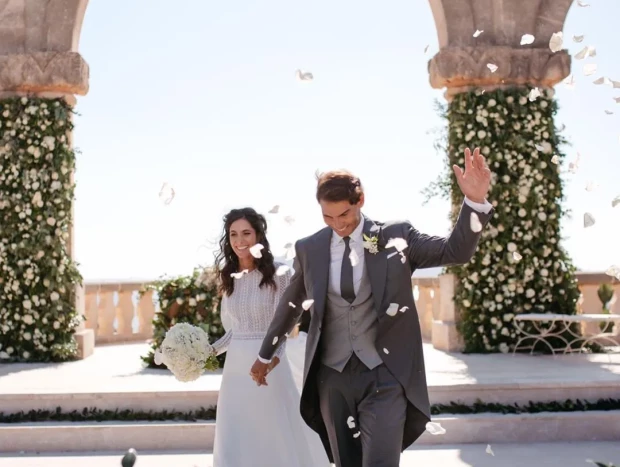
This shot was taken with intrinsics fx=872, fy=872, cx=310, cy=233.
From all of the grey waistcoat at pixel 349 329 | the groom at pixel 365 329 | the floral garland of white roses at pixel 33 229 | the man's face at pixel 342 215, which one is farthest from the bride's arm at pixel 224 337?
the floral garland of white roses at pixel 33 229

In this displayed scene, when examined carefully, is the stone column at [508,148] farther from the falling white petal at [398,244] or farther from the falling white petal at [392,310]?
the falling white petal at [392,310]

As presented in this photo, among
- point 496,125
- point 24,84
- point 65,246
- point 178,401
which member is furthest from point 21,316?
point 496,125

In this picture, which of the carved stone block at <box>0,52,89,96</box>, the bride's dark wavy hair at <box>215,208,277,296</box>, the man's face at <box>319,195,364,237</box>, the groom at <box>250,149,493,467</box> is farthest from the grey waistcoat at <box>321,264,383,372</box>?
the carved stone block at <box>0,52,89,96</box>

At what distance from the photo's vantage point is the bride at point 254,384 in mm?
5434

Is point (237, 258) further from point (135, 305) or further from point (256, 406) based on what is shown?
point (135, 305)

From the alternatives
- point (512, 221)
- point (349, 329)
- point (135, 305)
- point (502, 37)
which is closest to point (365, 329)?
point (349, 329)

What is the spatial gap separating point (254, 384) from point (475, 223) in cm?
231

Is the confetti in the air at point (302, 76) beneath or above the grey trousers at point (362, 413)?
above

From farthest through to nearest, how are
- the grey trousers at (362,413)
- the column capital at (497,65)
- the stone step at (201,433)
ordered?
the column capital at (497,65) < the stone step at (201,433) < the grey trousers at (362,413)

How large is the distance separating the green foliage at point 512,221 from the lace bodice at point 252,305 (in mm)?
5832

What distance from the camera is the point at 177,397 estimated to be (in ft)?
25.3

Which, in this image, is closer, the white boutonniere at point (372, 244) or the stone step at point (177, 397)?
the white boutonniere at point (372, 244)

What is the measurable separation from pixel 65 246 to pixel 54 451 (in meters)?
4.33

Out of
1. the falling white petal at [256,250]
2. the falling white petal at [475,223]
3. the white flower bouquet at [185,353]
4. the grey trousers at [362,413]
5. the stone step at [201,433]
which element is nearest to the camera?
the falling white petal at [475,223]
